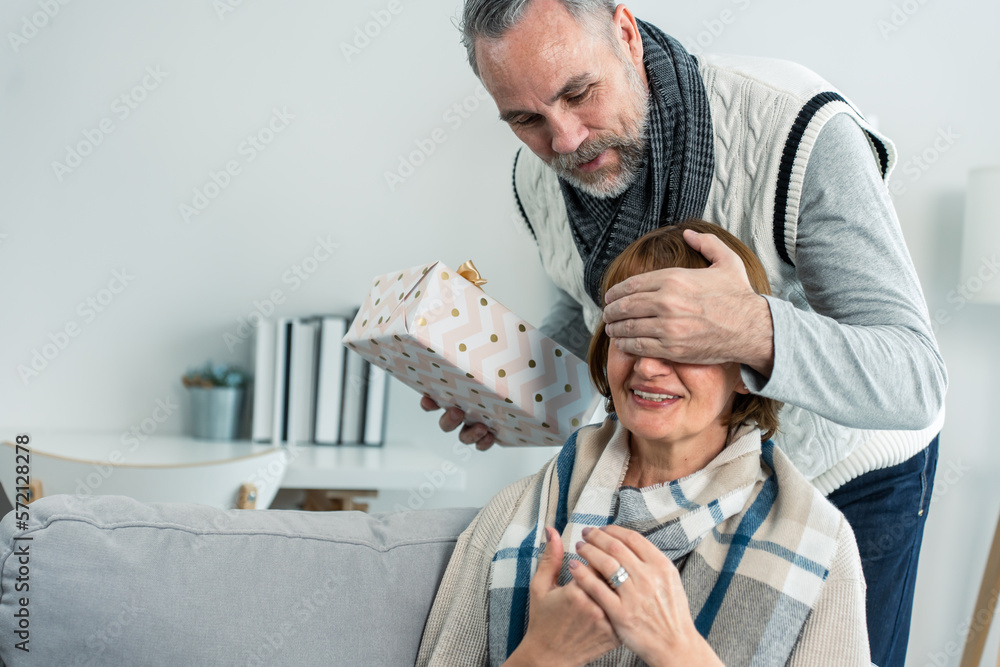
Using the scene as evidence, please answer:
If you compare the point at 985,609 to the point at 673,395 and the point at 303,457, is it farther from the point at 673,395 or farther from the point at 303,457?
the point at 303,457

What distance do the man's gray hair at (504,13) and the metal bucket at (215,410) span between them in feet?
4.25

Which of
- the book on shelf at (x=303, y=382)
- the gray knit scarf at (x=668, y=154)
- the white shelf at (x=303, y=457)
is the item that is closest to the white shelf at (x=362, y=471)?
the white shelf at (x=303, y=457)

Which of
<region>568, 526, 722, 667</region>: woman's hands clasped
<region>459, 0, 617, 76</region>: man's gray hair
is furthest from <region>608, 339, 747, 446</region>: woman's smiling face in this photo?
<region>459, 0, 617, 76</region>: man's gray hair

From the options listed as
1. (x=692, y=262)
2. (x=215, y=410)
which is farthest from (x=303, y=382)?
(x=692, y=262)

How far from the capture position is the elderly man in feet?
2.61

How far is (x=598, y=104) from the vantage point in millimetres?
1021

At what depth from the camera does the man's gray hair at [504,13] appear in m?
0.98

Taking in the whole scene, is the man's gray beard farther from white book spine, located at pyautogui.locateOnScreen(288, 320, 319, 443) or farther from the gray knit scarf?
white book spine, located at pyautogui.locateOnScreen(288, 320, 319, 443)

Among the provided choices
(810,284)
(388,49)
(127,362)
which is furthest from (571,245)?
(127,362)

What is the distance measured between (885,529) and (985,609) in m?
0.96

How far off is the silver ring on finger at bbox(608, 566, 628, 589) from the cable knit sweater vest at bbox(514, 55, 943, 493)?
1.53 feet

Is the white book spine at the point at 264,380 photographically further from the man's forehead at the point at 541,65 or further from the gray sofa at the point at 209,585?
the man's forehead at the point at 541,65

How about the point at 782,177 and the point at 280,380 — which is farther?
the point at 280,380

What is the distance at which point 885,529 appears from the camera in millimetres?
1140
